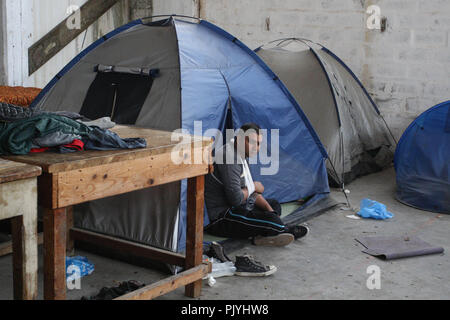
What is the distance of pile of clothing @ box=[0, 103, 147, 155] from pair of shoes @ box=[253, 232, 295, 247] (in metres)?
1.76

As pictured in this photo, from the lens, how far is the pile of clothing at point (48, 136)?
2893 mm

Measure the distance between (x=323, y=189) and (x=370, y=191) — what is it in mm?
878

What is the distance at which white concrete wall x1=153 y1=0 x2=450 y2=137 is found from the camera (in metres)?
7.25

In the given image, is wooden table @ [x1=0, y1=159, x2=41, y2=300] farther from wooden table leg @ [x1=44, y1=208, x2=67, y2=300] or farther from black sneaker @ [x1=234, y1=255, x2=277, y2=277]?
black sneaker @ [x1=234, y1=255, x2=277, y2=277]

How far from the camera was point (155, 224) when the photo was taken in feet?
14.0

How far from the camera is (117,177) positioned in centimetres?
303

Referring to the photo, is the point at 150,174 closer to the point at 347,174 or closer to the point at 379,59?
the point at 347,174

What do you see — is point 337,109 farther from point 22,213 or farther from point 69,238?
point 22,213

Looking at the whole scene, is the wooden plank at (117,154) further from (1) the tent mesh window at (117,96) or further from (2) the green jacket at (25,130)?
(1) the tent mesh window at (117,96)

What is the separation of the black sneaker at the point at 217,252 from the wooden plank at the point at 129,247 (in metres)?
0.48

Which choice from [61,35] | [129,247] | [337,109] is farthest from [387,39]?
[129,247]

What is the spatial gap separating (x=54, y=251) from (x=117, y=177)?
1.53 feet

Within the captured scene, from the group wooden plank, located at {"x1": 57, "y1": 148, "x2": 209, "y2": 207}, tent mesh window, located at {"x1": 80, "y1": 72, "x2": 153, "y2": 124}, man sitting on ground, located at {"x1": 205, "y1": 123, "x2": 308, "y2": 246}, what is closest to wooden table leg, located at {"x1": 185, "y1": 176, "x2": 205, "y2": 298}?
wooden plank, located at {"x1": 57, "y1": 148, "x2": 209, "y2": 207}
